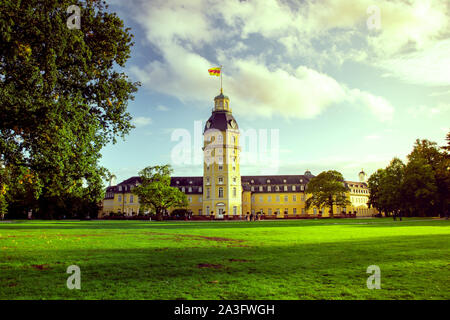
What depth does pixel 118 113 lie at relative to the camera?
750 inches

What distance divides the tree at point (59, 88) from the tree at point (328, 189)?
62.1 m

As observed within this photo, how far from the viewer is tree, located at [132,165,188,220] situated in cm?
6494

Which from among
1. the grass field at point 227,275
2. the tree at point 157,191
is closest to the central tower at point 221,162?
the tree at point 157,191

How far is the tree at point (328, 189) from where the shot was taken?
72812 millimetres

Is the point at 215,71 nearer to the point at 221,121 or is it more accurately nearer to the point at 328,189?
the point at 221,121

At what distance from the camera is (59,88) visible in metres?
16.9

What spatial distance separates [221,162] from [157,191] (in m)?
18.8

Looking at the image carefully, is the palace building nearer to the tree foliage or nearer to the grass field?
the tree foliage

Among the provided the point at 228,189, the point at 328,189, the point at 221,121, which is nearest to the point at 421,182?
the point at 328,189

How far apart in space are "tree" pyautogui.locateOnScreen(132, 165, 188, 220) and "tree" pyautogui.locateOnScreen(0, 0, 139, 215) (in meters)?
46.6

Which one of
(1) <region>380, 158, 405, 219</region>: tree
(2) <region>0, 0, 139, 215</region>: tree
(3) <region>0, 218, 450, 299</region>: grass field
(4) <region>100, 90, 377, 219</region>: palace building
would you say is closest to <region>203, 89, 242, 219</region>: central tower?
(4) <region>100, 90, 377, 219</region>: palace building

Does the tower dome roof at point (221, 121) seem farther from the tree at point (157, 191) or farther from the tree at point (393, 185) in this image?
the tree at point (393, 185)

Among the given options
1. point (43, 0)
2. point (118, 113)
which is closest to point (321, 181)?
point (118, 113)
